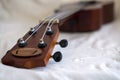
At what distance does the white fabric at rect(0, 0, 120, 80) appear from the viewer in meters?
0.54

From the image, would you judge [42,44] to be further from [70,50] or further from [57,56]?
[70,50]

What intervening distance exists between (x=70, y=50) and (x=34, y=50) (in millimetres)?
206

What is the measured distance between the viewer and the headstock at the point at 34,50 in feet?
1.82

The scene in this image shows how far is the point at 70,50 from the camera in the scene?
2.51 ft

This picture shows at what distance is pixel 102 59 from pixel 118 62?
0.15 feet

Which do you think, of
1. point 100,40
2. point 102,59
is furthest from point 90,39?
point 102,59

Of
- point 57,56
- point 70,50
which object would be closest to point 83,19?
point 70,50

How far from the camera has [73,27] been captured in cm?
105

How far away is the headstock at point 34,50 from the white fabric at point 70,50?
0.7 inches

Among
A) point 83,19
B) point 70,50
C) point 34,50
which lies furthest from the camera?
point 83,19

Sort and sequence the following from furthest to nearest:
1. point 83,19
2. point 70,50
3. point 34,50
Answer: point 83,19 → point 70,50 → point 34,50

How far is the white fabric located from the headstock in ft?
0.06

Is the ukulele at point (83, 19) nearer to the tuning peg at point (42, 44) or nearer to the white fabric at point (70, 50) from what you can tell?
the white fabric at point (70, 50)

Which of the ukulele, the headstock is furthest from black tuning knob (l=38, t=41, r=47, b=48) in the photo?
the ukulele
